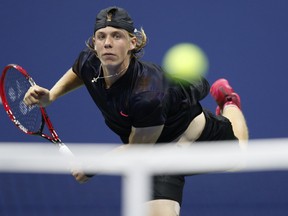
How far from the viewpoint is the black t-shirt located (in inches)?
97.5

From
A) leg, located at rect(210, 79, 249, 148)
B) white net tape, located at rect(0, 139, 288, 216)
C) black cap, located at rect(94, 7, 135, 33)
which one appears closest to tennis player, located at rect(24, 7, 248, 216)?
black cap, located at rect(94, 7, 135, 33)

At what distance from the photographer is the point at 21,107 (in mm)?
3020

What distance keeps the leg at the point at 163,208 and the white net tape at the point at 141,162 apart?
91 centimetres

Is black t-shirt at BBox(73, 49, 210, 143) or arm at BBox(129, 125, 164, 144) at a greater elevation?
black t-shirt at BBox(73, 49, 210, 143)

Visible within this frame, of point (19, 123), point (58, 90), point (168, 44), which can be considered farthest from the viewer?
point (168, 44)

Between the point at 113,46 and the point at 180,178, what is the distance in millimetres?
533

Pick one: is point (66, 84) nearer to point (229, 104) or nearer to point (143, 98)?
point (143, 98)

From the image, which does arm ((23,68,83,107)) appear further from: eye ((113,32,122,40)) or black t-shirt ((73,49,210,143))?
eye ((113,32,122,40))

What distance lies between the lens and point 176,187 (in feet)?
9.04

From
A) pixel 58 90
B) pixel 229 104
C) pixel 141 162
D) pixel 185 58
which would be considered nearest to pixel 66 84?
pixel 58 90

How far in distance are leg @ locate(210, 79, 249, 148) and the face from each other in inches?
27.7

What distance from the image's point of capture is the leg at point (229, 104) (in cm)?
312

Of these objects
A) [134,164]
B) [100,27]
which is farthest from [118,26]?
[134,164]

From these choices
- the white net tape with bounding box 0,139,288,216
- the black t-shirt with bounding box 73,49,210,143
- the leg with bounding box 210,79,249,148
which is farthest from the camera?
the leg with bounding box 210,79,249,148
